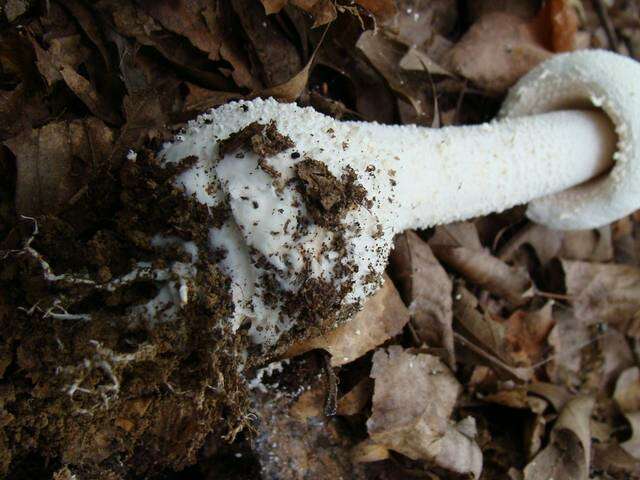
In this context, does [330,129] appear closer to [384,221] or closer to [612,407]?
[384,221]

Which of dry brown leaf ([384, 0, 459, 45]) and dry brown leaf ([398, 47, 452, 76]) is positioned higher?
dry brown leaf ([384, 0, 459, 45])

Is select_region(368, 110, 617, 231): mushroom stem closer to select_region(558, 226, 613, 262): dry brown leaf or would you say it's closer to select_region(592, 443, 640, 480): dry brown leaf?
select_region(558, 226, 613, 262): dry brown leaf

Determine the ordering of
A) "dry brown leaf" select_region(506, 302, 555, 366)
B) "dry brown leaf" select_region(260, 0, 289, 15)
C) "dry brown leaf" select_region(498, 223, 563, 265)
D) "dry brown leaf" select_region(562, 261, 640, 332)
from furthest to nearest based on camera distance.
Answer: "dry brown leaf" select_region(562, 261, 640, 332)
"dry brown leaf" select_region(498, 223, 563, 265)
"dry brown leaf" select_region(506, 302, 555, 366)
"dry brown leaf" select_region(260, 0, 289, 15)

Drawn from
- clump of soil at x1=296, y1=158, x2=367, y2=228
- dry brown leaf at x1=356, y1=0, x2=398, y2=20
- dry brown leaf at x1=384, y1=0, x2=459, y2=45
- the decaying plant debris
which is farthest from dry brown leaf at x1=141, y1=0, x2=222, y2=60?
dry brown leaf at x1=384, y1=0, x2=459, y2=45

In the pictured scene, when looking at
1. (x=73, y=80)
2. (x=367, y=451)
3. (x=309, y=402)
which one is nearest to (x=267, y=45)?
(x=73, y=80)

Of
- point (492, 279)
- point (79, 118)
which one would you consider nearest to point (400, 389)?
point (492, 279)

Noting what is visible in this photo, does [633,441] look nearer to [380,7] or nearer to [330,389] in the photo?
[330,389]

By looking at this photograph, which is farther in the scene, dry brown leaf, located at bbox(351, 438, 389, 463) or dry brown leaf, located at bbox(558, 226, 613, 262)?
dry brown leaf, located at bbox(558, 226, 613, 262)
